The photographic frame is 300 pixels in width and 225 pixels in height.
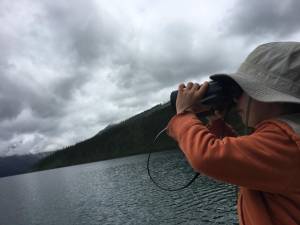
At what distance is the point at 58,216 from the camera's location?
140 feet

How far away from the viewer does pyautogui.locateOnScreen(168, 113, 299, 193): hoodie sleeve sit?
5.71ft

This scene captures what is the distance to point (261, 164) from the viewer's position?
69.1 inches

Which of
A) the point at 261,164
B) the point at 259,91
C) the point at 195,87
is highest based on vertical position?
the point at 195,87

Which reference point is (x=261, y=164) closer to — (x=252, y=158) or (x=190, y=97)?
(x=252, y=158)

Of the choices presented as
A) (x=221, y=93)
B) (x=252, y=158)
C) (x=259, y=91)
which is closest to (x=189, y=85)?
(x=221, y=93)

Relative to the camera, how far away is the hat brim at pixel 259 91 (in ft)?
6.02

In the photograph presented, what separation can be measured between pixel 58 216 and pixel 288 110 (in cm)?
4457

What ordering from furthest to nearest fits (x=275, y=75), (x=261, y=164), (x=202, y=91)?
(x=202, y=91) → (x=275, y=75) → (x=261, y=164)

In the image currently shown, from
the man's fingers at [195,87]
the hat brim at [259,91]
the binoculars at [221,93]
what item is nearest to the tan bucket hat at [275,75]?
the hat brim at [259,91]

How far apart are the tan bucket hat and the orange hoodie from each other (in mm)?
161

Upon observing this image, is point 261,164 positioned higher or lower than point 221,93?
lower

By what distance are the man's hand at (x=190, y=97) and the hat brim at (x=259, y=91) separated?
0.67ft

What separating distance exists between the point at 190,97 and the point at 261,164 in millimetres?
594

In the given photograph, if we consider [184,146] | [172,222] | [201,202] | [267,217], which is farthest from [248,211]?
[201,202]
